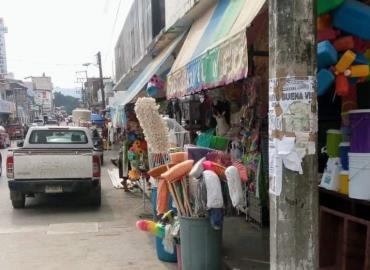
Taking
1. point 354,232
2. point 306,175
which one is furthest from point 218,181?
point 306,175

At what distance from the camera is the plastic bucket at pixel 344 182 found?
494 centimetres

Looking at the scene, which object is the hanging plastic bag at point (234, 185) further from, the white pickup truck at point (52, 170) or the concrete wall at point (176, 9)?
the white pickup truck at point (52, 170)

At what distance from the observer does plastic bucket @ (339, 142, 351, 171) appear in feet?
16.1

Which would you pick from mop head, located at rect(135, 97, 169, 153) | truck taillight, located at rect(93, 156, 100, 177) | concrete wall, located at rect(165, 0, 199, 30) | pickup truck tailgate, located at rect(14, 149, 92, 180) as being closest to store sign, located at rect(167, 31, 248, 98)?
mop head, located at rect(135, 97, 169, 153)

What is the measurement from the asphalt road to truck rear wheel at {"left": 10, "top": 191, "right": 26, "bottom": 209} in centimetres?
15

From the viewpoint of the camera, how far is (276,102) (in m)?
3.17

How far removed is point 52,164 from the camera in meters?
10.6

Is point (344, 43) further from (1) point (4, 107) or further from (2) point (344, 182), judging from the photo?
(1) point (4, 107)

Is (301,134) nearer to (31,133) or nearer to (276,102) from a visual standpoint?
(276,102)

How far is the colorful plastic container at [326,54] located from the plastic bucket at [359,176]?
0.99 metres

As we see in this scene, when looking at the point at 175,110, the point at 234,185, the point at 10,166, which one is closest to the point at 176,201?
the point at 234,185

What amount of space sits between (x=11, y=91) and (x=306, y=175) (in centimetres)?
8940

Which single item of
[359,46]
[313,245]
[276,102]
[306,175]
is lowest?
[313,245]

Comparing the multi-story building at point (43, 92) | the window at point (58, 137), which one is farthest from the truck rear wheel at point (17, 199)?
the multi-story building at point (43, 92)
